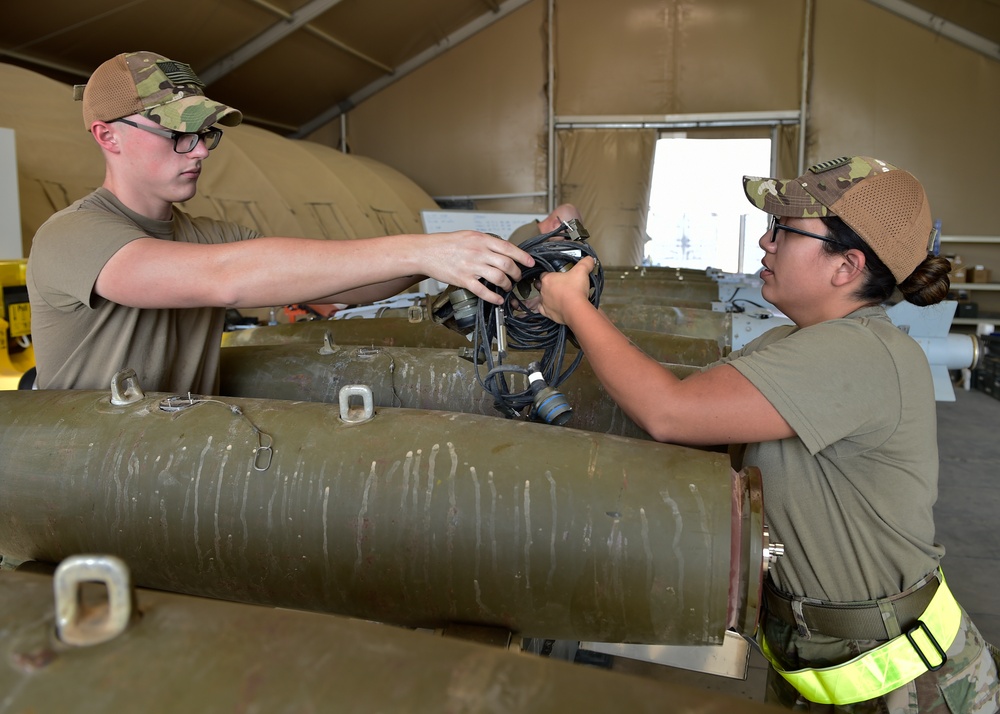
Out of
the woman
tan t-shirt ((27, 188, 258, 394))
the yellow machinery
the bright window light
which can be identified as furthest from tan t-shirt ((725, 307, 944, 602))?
the bright window light

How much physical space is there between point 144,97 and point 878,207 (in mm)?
1487

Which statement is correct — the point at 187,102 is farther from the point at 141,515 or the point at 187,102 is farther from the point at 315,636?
the point at 315,636

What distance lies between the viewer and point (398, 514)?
114 cm

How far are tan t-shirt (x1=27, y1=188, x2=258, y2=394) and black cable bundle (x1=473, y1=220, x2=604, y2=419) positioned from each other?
1.99 feet

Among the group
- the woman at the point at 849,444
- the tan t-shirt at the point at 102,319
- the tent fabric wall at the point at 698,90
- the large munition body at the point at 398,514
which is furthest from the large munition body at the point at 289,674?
the tent fabric wall at the point at 698,90

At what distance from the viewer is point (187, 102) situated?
1.54 meters

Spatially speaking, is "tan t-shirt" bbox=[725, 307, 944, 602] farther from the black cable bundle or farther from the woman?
the black cable bundle

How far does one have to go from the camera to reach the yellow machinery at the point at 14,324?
2.77m

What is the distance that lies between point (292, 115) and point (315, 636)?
34.2 feet

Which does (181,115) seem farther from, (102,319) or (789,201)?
(789,201)

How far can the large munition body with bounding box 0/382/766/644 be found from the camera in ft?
3.47

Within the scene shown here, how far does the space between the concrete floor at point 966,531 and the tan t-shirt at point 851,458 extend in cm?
53

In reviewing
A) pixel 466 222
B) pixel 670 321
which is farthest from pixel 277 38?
pixel 670 321

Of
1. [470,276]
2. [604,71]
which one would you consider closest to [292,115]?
[604,71]
